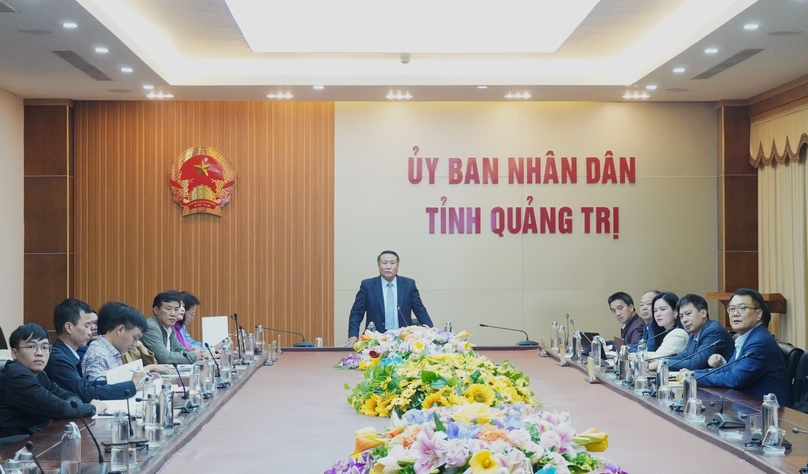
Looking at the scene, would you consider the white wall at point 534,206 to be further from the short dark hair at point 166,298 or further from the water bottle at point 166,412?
the water bottle at point 166,412

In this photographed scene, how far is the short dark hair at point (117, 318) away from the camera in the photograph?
16.1ft

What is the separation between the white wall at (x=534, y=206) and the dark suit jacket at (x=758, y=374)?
4.65 m

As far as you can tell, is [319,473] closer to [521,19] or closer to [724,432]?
[724,432]

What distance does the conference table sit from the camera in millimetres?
2998

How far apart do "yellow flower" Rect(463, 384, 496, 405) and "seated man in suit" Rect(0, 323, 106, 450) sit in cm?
174

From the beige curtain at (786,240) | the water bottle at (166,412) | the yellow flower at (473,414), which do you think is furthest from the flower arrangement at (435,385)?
the beige curtain at (786,240)

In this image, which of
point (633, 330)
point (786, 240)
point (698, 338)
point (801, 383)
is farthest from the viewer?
point (786, 240)

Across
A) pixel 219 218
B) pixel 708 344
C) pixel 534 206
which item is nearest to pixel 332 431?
pixel 708 344

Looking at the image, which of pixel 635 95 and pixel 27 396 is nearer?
pixel 27 396

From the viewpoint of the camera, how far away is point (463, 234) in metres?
9.45

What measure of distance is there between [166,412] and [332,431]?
2.22ft

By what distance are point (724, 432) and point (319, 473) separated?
1630mm

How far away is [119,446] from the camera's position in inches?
114

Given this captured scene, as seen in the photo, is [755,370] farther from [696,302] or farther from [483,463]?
[483,463]
